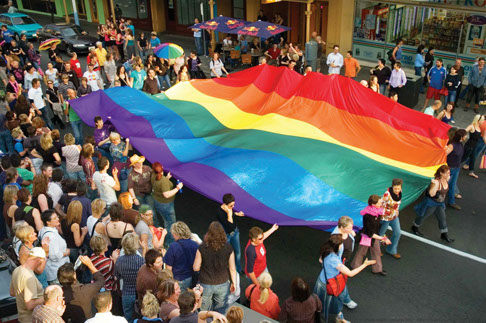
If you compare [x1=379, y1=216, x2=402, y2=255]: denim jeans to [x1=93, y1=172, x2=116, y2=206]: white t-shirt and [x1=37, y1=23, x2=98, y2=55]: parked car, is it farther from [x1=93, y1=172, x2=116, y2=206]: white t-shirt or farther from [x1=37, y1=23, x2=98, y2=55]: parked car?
[x1=37, y1=23, x2=98, y2=55]: parked car

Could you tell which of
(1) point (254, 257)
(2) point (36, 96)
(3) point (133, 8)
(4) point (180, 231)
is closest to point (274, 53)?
(2) point (36, 96)

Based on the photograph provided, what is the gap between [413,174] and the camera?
344 inches

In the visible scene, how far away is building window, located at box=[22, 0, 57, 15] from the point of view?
33.4m

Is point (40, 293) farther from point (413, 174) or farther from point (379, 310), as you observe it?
point (413, 174)

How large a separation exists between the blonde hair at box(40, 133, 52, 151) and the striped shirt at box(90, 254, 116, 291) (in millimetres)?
3772

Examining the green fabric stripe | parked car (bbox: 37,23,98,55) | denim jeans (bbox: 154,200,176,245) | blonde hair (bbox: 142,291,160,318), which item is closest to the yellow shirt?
parked car (bbox: 37,23,98,55)

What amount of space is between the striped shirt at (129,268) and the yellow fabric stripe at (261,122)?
4.87 meters

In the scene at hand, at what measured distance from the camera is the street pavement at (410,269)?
715 cm

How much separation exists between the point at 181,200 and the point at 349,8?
1145 centimetres

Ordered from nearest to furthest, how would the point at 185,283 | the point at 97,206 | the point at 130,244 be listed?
the point at 130,244
the point at 185,283
the point at 97,206

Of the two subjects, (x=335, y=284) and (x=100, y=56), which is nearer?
(x=335, y=284)

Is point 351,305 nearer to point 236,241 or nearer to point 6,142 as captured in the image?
point 236,241

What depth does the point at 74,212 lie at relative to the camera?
703 centimetres

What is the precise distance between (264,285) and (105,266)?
77.7 inches
